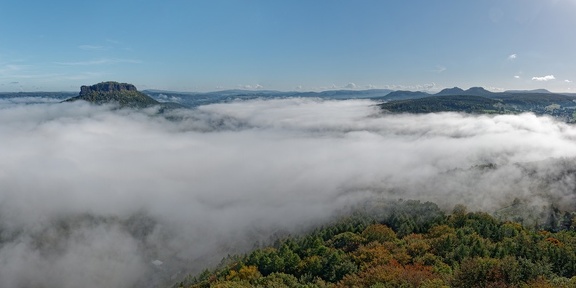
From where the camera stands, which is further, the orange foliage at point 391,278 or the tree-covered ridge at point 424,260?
the orange foliage at point 391,278

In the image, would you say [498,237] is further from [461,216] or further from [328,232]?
[328,232]

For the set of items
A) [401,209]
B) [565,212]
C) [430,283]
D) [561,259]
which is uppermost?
[430,283]

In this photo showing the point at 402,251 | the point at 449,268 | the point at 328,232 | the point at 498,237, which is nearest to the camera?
the point at 449,268

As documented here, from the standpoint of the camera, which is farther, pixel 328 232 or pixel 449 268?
pixel 328 232

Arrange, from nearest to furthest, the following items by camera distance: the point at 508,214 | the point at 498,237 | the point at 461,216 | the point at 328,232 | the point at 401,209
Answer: the point at 498,237, the point at 461,216, the point at 328,232, the point at 401,209, the point at 508,214

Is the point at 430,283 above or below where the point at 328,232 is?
above

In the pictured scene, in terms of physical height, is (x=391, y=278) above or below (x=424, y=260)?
above

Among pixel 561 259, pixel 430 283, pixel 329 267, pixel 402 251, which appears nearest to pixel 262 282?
pixel 329 267

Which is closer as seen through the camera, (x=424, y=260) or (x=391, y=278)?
(x=391, y=278)
